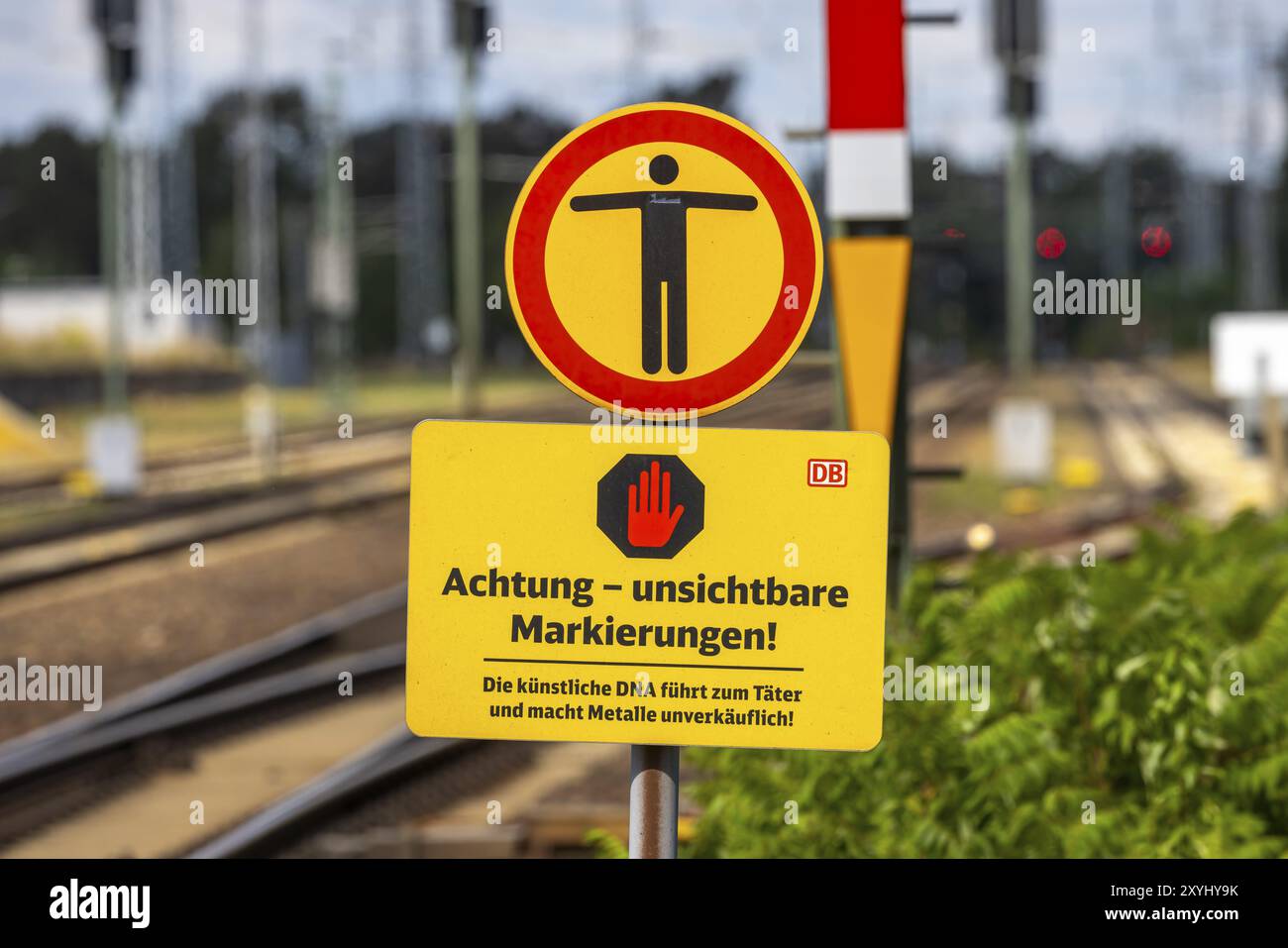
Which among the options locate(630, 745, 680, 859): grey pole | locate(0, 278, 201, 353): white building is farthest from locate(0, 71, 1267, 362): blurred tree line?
locate(630, 745, 680, 859): grey pole

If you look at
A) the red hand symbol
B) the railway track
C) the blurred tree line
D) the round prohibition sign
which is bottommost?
the railway track

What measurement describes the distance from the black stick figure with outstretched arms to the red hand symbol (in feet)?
0.66

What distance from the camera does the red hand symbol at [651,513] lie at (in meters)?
3.13

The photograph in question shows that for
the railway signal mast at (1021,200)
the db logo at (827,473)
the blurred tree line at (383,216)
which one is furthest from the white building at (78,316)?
the db logo at (827,473)

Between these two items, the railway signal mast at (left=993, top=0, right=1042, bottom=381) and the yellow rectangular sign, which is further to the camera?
the railway signal mast at (left=993, top=0, right=1042, bottom=381)

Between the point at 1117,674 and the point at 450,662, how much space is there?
8.43ft


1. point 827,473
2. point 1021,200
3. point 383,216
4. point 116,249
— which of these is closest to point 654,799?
point 827,473

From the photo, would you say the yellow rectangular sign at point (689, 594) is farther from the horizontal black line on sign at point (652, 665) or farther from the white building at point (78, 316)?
the white building at point (78, 316)

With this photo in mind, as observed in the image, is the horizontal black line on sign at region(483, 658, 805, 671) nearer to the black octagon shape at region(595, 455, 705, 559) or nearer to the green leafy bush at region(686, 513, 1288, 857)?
the black octagon shape at region(595, 455, 705, 559)

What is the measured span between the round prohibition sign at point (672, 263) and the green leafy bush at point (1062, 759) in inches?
78.9

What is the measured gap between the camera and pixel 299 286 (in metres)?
63.5

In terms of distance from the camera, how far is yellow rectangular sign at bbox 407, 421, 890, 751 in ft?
10.2

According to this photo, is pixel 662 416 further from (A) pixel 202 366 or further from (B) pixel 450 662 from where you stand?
(A) pixel 202 366
